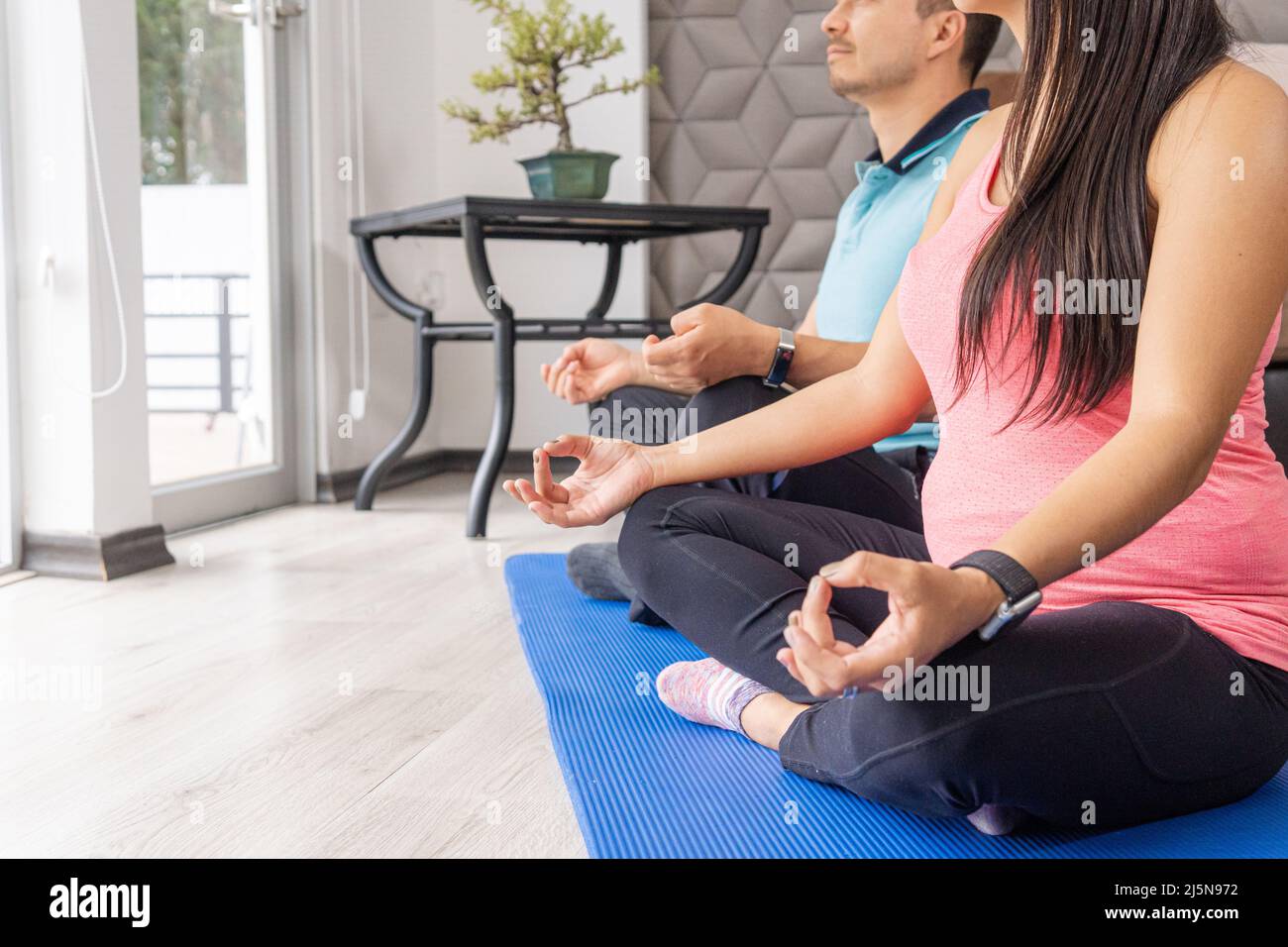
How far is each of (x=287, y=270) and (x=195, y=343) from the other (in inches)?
18.4

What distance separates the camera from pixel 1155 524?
95cm

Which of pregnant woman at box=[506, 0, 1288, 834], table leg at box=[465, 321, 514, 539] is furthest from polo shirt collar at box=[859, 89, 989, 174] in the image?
table leg at box=[465, 321, 514, 539]

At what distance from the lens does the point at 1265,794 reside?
115 cm

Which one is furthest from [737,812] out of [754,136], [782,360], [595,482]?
[754,136]

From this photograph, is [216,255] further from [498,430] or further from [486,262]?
[498,430]

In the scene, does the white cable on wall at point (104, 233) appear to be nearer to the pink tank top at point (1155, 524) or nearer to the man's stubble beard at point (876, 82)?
the man's stubble beard at point (876, 82)

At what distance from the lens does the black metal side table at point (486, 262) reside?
109 inches

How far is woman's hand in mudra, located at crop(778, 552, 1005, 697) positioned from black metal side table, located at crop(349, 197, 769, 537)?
2.07 meters

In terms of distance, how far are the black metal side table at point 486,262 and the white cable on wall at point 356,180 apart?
288 mm

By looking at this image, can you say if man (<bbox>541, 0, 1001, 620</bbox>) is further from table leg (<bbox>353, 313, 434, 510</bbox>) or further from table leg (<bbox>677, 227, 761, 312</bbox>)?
table leg (<bbox>353, 313, 434, 510</bbox>)

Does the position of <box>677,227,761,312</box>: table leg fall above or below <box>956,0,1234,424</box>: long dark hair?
below

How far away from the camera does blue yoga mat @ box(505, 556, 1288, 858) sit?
1025mm
